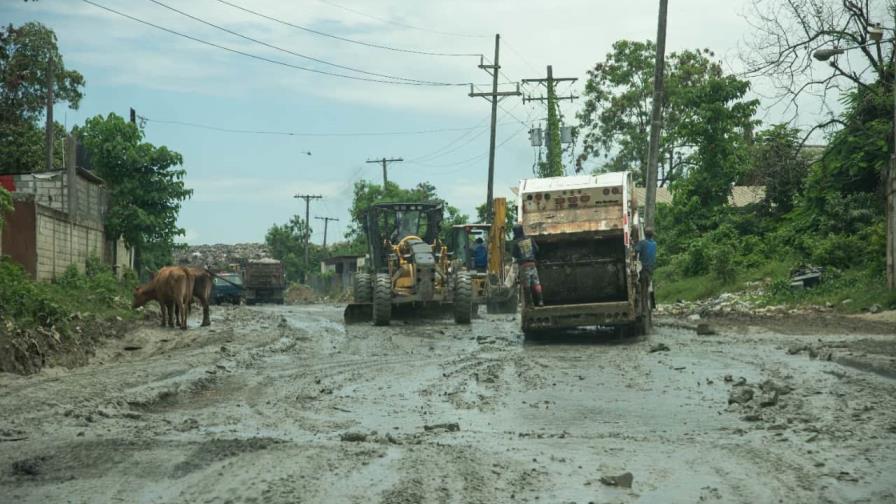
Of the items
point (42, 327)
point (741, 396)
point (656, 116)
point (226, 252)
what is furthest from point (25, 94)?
point (226, 252)

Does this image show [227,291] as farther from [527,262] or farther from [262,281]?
[527,262]

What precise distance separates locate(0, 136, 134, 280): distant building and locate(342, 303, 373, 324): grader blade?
847cm

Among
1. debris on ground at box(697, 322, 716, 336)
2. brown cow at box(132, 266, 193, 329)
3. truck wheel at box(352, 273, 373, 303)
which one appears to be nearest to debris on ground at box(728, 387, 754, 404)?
debris on ground at box(697, 322, 716, 336)

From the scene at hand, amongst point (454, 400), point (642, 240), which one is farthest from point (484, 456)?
point (642, 240)

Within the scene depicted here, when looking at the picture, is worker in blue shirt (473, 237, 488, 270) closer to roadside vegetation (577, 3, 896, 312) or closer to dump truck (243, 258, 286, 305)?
roadside vegetation (577, 3, 896, 312)

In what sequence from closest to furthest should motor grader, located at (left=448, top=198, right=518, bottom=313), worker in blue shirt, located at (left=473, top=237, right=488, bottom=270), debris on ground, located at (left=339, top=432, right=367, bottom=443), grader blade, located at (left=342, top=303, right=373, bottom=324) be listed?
1. debris on ground, located at (left=339, top=432, right=367, bottom=443)
2. grader blade, located at (left=342, top=303, right=373, bottom=324)
3. motor grader, located at (left=448, top=198, right=518, bottom=313)
4. worker in blue shirt, located at (left=473, top=237, right=488, bottom=270)

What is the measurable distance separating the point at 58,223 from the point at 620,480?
27.0 m

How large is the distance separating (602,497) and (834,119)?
28.2m

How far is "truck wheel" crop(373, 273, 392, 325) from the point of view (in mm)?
24234

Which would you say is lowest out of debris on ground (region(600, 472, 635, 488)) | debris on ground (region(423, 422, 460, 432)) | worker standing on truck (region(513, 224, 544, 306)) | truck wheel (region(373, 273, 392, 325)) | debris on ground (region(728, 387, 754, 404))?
debris on ground (region(423, 422, 460, 432))

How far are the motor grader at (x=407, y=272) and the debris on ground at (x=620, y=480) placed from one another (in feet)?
57.3

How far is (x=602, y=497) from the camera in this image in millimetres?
6363

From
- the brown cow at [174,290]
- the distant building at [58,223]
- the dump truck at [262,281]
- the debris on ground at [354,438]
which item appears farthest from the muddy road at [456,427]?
the dump truck at [262,281]

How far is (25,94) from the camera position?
47.3 m
